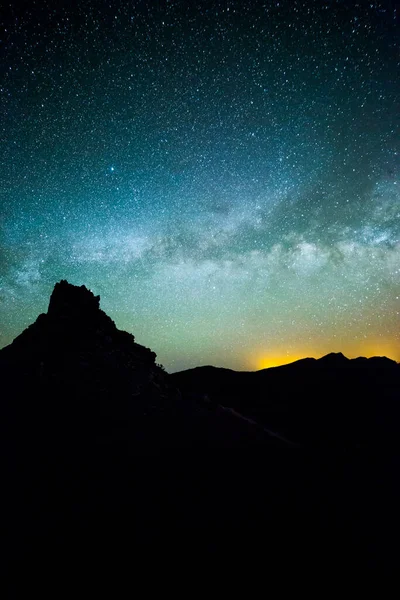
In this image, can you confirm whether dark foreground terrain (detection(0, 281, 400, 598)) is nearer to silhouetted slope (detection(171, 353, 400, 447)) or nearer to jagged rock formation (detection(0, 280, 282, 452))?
jagged rock formation (detection(0, 280, 282, 452))

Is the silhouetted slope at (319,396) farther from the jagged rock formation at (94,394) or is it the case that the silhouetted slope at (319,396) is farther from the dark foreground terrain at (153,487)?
the jagged rock formation at (94,394)

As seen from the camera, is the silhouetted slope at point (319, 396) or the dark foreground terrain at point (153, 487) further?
the silhouetted slope at point (319, 396)

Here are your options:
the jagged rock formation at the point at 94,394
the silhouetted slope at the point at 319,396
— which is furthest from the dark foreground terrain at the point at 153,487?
the silhouetted slope at the point at 319,396

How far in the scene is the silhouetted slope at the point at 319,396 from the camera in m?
18.8

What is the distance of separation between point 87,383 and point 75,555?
7507 millimetres

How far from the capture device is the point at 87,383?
13.5 meters

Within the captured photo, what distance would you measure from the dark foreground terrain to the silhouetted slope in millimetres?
1024

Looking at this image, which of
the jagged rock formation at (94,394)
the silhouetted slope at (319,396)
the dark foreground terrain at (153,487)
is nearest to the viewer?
the dark foreground terrain at (153,487)

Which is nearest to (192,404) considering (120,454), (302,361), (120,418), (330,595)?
(120,418)

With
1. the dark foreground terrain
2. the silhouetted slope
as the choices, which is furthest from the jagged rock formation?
the silhouetted slope

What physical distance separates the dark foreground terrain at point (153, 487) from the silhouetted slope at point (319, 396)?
1024 mm

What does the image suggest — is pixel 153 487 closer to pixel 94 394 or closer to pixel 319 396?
pixel 94 394

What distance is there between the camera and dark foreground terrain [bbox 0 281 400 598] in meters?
6.72

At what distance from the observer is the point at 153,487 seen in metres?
8.93
